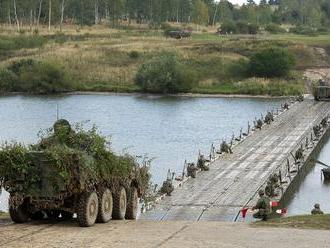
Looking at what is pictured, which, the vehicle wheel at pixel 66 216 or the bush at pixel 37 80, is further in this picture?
the bush at pixel 37 80

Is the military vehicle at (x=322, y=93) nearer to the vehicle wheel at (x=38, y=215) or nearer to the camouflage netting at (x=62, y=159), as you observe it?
the camouflage netting at (x=62, y=159)

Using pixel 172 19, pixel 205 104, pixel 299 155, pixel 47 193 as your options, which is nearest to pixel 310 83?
pixel 205 104

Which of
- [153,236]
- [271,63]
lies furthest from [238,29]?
[153,236]

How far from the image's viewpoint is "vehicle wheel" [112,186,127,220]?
68.7 ft

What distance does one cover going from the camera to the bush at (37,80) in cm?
10550

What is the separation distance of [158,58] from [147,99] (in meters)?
10.6

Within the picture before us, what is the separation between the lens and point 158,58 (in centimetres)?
10738

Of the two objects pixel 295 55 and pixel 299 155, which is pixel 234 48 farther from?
pixel 299 155

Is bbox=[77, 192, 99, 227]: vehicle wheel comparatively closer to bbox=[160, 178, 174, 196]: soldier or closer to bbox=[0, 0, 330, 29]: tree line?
bbox=[160, 178, 174, 196]: soldier

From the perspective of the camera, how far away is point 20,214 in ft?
64.5

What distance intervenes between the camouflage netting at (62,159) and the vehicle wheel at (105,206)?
337 millimetres

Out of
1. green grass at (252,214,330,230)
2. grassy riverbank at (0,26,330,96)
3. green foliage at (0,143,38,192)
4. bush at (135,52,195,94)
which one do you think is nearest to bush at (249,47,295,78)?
grassy riverbank at (0,26,330,96)

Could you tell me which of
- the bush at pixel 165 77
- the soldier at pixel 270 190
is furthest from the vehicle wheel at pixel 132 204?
the bush at pixel 165 77

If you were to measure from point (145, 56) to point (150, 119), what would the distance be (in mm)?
40518
